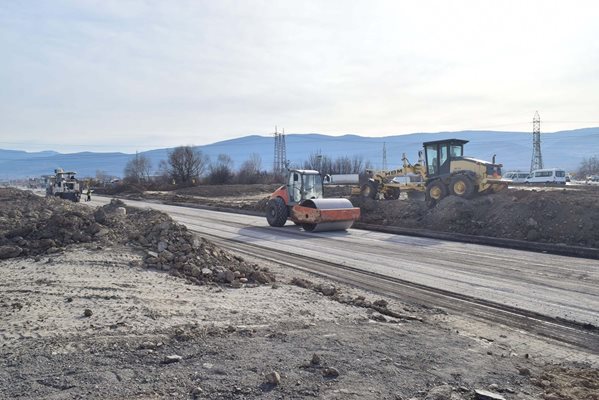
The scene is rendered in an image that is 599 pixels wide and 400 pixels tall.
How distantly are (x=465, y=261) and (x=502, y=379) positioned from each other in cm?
824

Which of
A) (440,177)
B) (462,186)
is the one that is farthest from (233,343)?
(440,177)

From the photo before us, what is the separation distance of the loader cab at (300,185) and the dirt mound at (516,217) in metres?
3.48

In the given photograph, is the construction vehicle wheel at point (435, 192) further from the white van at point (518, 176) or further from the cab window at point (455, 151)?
the white van at point (518, 176)

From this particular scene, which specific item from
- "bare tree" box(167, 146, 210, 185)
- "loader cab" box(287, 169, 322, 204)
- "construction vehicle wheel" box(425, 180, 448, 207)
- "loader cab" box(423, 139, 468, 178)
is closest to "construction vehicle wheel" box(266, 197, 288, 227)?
"loader cab" box(287, 169, 322, 204)

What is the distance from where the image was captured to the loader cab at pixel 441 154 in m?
25.1

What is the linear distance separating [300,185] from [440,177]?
7.11 metres

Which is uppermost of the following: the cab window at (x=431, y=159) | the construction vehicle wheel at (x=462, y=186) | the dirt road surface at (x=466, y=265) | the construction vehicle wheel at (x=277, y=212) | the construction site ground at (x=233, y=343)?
the cab window at (x=431, y=159)

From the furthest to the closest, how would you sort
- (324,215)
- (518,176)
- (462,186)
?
(518,176) < (462,186) < (324,215)

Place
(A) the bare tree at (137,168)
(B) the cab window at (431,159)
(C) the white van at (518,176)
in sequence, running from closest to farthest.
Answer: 1. (B) the cab window at (431,159)
2. (C) the white van at (518,176)
3. (A) the bare tree at (137,168)

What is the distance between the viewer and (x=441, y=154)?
2538 cm

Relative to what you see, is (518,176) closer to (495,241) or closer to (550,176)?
(550,176)

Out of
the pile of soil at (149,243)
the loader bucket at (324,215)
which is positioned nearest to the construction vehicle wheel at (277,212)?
the loader bucket at (324,215)

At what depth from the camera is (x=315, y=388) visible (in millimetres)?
4914

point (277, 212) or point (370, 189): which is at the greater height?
point (370, 189)
